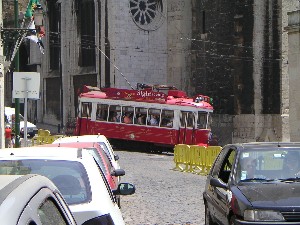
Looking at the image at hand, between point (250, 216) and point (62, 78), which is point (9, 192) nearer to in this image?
point (250, 216)

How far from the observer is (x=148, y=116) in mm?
36031

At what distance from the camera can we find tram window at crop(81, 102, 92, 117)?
36844 millimetres

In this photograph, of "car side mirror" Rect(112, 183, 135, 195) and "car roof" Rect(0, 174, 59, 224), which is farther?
"car side mirror" Rect(112, 183, 135, 195)

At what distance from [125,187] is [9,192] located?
5181 millimetres

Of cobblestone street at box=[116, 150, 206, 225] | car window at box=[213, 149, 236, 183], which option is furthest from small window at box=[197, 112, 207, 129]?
car window at box=[213, 149, 236, 183]

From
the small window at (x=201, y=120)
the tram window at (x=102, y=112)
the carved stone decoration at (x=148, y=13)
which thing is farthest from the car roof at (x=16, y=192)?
the carved stone decoration at (x=148, y=13)

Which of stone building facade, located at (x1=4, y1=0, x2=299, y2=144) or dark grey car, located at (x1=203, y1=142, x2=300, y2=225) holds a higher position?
stone building facade, located at (x1=4, y1=0, x2=299, y2=144)

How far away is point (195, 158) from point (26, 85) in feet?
32.9

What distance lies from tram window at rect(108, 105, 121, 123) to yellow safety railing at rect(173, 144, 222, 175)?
980 centimetres

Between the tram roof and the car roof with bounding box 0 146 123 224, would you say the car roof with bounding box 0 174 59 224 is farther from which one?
the tram roof

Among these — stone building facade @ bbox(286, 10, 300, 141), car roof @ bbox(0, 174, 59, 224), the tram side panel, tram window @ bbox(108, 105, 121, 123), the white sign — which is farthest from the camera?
tram window @ bbox(108, 105, 121, 123)

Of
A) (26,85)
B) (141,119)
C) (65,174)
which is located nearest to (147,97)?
(141,119)

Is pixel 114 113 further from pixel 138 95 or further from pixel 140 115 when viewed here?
pixel 138 95

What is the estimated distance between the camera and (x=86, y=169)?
6328mm
